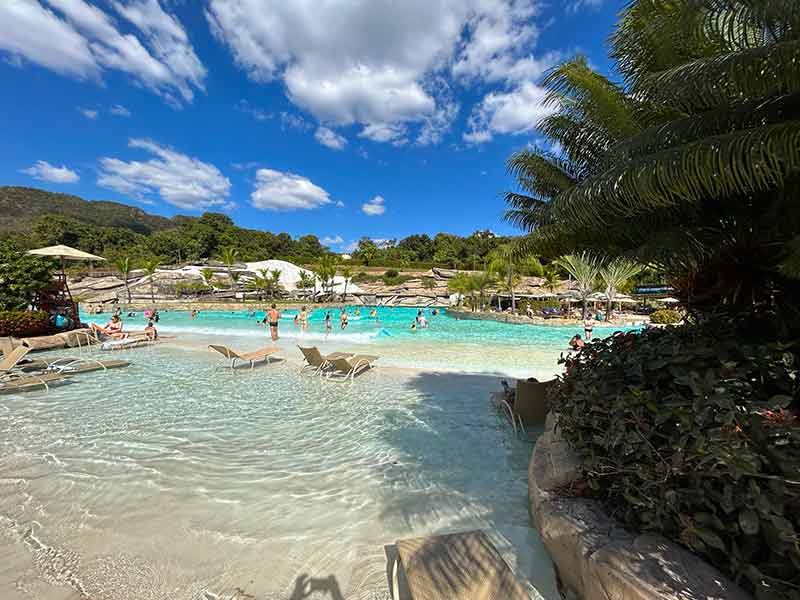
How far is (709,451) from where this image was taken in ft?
5.83

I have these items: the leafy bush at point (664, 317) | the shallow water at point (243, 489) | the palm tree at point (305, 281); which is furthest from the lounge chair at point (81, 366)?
the palm tree at point (305, 281)

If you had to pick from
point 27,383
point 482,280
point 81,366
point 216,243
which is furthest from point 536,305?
point 216,243

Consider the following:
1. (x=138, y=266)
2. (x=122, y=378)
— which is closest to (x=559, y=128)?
(x=122, y=378)

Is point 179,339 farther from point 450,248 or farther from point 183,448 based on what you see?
point 450,248

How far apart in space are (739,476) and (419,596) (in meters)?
1.67

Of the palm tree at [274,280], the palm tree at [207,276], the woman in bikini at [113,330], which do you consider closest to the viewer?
the woman in bikini at [113,330]

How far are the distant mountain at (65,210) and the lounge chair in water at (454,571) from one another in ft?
362

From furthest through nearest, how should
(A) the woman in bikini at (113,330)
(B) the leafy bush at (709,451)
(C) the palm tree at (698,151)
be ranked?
(A) the woman in bikini at (113,330) → (C) the palm tree at (698,151) → (B) the leafy bush at (709,451)

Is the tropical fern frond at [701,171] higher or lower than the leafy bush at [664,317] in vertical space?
higher

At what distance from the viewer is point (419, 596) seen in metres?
1.94

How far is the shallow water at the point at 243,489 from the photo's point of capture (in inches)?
96.3

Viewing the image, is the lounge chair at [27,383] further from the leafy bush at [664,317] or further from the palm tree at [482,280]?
the leafy bush at [664,317]

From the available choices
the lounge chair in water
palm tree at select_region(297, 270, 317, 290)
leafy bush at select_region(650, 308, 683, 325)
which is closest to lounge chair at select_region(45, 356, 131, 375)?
the lounge chair in water

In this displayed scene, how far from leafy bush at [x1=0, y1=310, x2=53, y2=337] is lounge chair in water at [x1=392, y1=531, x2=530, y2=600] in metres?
14.2
